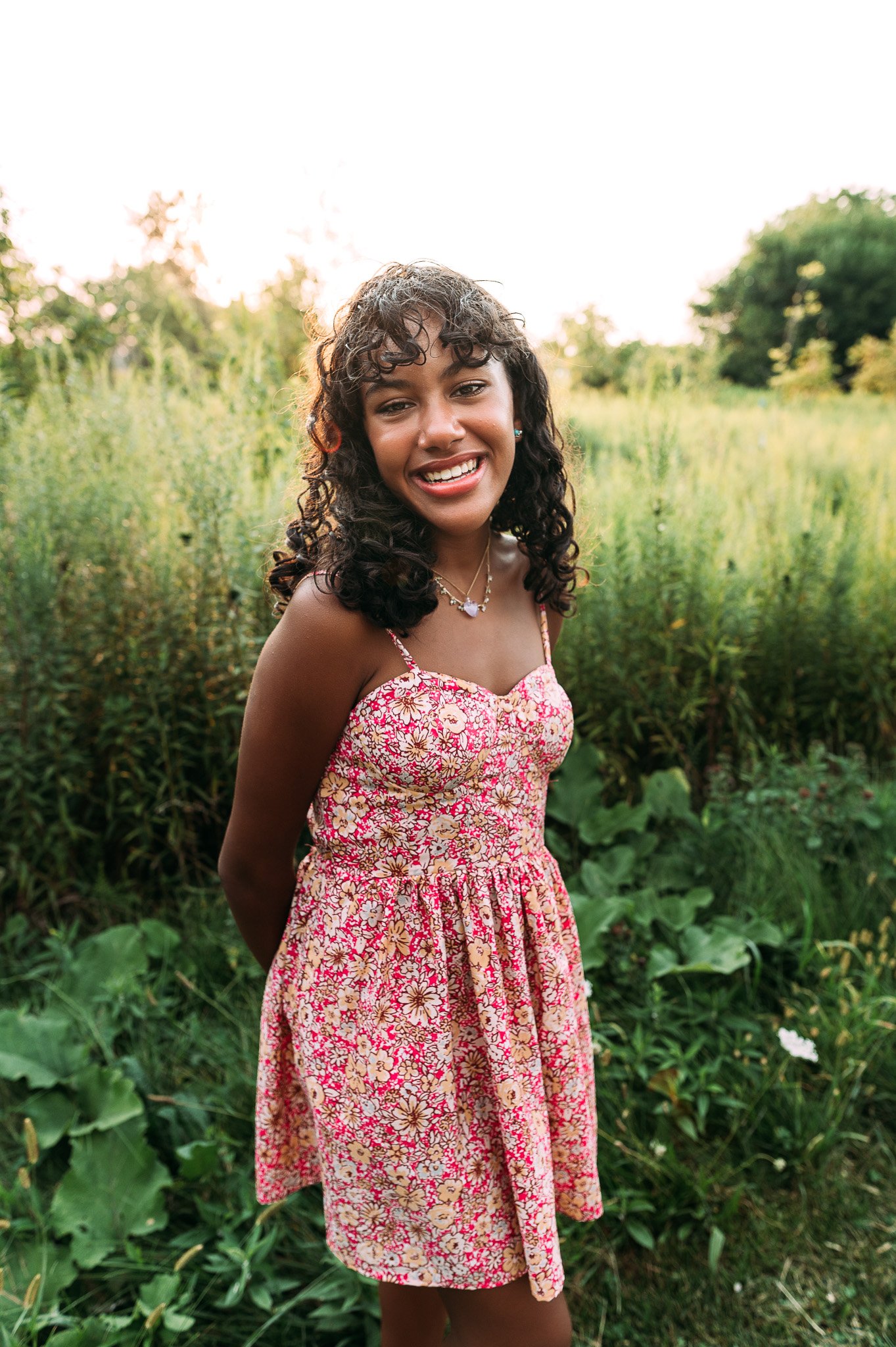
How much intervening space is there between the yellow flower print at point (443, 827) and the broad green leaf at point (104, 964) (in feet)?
4.88

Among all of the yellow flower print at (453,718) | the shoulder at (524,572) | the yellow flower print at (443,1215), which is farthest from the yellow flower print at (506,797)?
the yellow flower print at (443,1215)

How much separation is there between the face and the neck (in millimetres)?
88

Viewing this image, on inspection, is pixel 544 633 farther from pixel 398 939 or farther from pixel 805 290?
pixel 805 290

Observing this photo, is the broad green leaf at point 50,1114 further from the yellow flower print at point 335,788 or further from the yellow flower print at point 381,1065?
the yellow flower print at point 335,788

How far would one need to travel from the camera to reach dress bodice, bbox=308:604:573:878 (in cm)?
129

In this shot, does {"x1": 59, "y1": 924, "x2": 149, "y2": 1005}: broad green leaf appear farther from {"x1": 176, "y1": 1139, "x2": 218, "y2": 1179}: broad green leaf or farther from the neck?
the neck

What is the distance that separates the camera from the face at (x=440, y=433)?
132cm

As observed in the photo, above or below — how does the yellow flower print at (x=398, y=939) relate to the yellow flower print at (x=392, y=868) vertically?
below

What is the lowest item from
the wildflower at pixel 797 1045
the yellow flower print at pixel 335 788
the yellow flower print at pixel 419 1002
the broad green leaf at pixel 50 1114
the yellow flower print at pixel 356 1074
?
the broad green leaf at pixel 50 1114

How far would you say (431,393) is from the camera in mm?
1327

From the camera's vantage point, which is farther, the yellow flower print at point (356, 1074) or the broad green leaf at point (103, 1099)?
the broad green leaf at point (103, 1099)

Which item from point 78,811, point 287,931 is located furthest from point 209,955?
point 287,931

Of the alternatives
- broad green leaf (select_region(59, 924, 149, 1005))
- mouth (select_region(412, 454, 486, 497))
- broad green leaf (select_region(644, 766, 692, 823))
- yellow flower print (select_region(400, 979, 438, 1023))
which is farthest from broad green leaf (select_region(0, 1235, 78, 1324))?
broad green leaf (select_region(644, 766, 692, 823))

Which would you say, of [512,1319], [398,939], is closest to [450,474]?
[398,939]
